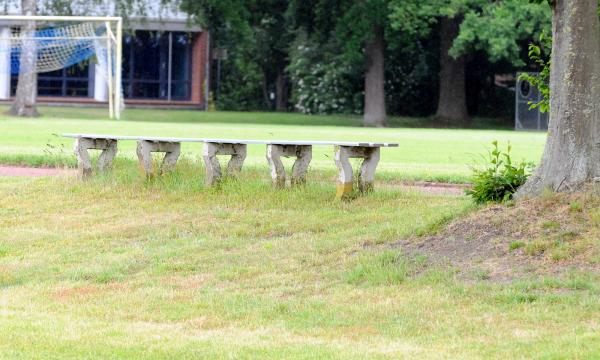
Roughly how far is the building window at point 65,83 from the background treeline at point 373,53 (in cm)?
640

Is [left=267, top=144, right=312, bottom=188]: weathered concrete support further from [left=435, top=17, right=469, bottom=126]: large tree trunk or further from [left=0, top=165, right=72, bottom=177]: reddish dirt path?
[left=435, top=17, right=469, bottom=126]: large tree trunk

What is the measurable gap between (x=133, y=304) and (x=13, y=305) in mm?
901

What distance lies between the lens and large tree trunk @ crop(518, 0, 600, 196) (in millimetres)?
10234

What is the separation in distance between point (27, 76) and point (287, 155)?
96.3 feet

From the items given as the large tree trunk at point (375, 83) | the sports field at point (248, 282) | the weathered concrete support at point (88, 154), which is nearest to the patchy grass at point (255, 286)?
the sports field at point (248, 282)

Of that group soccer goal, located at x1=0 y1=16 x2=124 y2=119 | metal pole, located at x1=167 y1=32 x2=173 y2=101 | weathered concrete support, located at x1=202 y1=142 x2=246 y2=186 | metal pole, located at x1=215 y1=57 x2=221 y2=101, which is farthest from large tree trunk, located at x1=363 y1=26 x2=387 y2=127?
weathered concrete support, located at x1=202 y1=142 x2=246 y2=186

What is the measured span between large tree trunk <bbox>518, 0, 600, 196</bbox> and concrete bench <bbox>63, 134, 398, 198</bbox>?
3.56m

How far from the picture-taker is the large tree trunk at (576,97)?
10234 mm

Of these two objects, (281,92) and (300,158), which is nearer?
(300,158)

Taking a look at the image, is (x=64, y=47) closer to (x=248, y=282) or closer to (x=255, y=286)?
(x=248, y=282)

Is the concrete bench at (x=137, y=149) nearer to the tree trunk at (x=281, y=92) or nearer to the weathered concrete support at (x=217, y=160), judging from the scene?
the weathered concrete support at (x=217, y=160)

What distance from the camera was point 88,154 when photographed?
16.0 metres

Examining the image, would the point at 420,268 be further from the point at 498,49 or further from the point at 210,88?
the point at 210,88

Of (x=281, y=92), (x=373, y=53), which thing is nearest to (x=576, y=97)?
(x=373, y=53)
